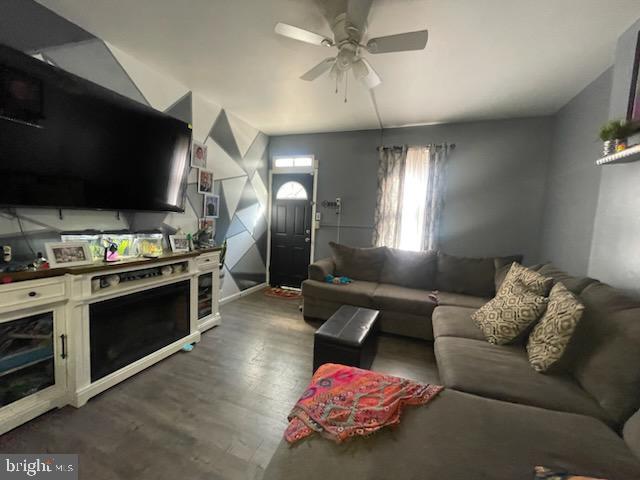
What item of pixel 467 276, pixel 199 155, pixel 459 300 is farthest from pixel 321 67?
pixel 467 276

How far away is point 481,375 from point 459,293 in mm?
1901

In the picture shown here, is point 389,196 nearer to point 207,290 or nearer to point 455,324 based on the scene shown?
point 455,324

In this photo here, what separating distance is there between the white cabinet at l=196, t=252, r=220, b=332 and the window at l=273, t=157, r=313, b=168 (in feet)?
7.36

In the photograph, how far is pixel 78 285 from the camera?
1658mm

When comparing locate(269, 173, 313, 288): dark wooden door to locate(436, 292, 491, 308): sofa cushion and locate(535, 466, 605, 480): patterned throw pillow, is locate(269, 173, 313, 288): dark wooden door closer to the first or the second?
locate(436, 292, 491, 308): sofa cushion

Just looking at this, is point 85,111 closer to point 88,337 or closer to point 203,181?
point 203,181

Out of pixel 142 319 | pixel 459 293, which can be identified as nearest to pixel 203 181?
pixel 142 319

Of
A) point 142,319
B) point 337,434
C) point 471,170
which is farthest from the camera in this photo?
point 471,170

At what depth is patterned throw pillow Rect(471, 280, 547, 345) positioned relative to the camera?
1.68 metres

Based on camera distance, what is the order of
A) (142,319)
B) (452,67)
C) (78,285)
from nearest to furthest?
(78,285) < (142,319) < (452,67)

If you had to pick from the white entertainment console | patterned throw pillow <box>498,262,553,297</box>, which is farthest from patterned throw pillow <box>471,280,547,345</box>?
the white entertainment console

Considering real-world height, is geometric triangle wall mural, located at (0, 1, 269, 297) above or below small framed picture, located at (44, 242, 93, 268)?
above

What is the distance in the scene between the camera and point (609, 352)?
1.22 meters

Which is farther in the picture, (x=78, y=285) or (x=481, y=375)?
(x=78, y=285)
